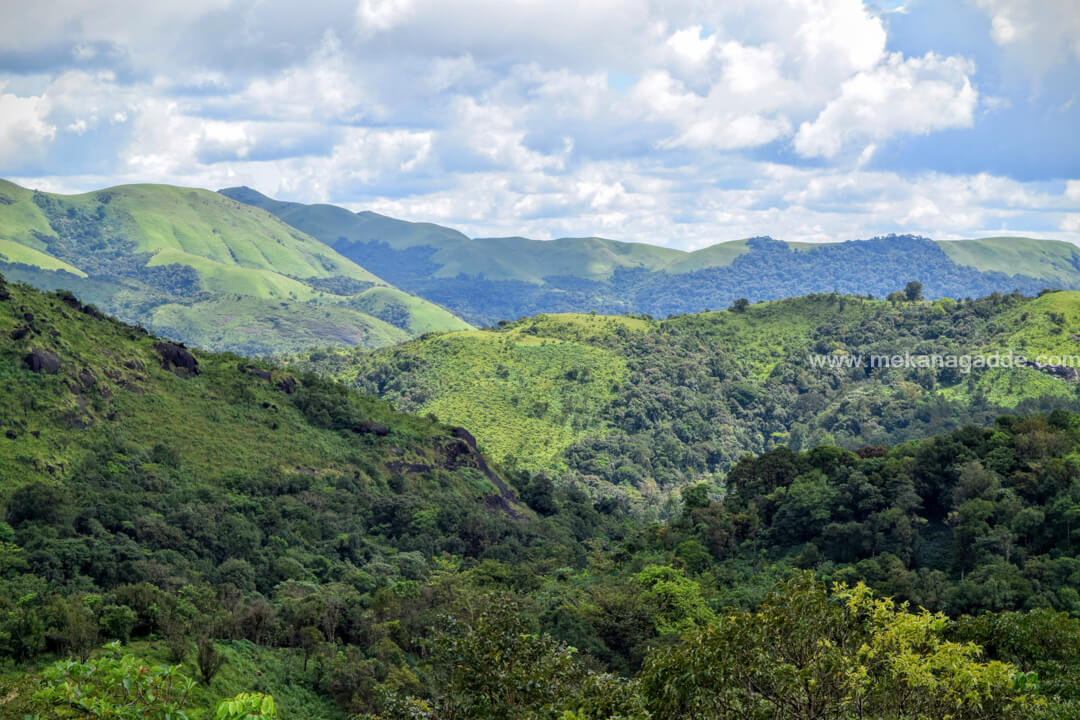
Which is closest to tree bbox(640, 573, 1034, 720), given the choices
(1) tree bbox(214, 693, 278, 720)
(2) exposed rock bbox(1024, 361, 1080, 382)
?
(1) tree bbox(214, 693, 278, 720)

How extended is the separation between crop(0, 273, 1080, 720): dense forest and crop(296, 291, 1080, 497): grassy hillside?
39479mm

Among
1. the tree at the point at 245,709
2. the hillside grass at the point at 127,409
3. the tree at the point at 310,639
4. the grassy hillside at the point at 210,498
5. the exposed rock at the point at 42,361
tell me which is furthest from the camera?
the exposed rock at the point at 42,361

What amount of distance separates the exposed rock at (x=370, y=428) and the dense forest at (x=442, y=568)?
264 mm

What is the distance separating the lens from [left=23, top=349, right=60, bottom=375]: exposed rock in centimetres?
6412

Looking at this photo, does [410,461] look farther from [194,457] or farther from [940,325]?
[940,325]

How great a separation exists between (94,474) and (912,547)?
52.8 meters

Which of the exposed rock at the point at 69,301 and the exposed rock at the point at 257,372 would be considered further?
the exposed rock at the point at 257,372

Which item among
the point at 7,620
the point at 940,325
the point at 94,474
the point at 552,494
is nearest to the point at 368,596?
the point at 7,620

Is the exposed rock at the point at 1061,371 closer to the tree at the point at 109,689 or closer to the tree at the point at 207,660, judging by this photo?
the tree at the point at 207,660

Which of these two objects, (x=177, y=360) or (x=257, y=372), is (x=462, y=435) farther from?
(x=177, y=360)

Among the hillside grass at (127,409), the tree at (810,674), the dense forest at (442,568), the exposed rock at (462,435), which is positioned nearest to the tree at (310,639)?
the dense forest at (442,568)

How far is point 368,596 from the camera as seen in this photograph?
44.6 m

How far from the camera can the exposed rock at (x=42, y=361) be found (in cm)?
6412

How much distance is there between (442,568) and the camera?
195 feet
